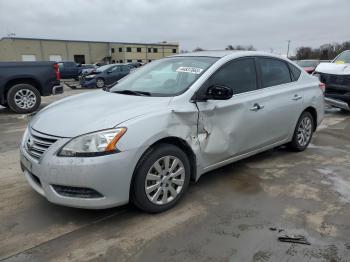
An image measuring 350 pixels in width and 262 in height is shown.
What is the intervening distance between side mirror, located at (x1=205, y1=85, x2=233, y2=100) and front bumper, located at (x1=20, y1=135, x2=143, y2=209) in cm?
111

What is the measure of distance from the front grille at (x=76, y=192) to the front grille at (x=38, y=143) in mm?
359

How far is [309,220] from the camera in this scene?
3.44m

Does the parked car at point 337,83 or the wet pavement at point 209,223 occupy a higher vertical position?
the parked car at point 337,83

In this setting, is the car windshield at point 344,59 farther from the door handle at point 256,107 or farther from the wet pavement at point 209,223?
the door handle at point 256,107

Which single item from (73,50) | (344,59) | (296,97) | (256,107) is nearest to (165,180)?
(256,107)

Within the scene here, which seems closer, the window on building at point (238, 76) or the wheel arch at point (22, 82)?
the window on building at point (238, 76)

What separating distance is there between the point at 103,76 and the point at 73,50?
5816 centimetres

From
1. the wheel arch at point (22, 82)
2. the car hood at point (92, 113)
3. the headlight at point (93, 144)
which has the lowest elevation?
the wheel arch at point (22, 82)

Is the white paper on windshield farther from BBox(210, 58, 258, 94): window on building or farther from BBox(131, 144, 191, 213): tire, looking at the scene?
BBox(131, 144, 191, 213): tire

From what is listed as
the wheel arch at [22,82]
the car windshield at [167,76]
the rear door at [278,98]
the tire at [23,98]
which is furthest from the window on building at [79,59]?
the rear door at [278,98]

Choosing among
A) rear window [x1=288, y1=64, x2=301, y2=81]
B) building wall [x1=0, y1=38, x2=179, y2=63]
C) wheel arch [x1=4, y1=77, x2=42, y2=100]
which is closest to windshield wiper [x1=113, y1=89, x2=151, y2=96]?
rear window [x1=288, y1=64, x2=301, y2=81]

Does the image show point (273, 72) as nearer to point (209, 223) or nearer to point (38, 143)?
point (209, 223)

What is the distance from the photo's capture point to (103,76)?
20.1 m

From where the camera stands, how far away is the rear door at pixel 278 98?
4.66 meters
